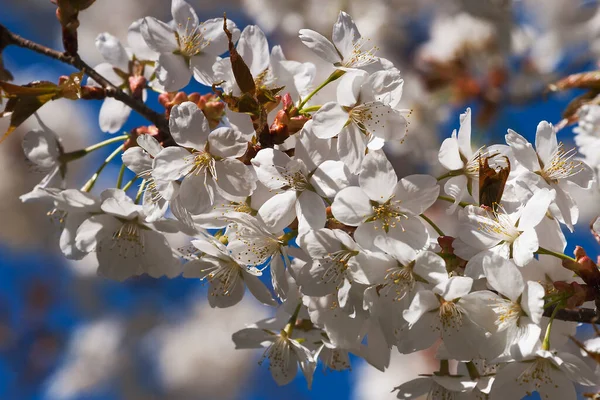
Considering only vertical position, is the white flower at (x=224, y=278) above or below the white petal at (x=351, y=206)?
below

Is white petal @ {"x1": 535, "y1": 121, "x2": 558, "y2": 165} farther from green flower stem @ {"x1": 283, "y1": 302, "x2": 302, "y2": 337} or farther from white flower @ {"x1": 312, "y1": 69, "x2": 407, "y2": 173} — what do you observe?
green flower stem @ {"x1": 283, "y1": 302, "x2": 302, "y2": 337}

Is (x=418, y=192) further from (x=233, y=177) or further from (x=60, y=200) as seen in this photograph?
(x=60, y=200)

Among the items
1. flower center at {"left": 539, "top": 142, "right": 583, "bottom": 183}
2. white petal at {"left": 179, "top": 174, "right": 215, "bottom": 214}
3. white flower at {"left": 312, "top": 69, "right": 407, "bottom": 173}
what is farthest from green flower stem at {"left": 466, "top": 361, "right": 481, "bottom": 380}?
white petal at {"left": 179, "top": 174, "right": 215, "bottom": 214}

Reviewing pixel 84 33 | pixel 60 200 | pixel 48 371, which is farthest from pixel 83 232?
pixel 84 33

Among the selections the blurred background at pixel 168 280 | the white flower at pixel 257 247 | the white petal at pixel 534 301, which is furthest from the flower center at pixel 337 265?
the blurred background at pixel 168 280

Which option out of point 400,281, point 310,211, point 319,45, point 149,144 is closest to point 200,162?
point 149,144

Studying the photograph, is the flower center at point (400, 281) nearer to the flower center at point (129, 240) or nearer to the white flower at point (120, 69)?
the flower center at point (129, 240)
